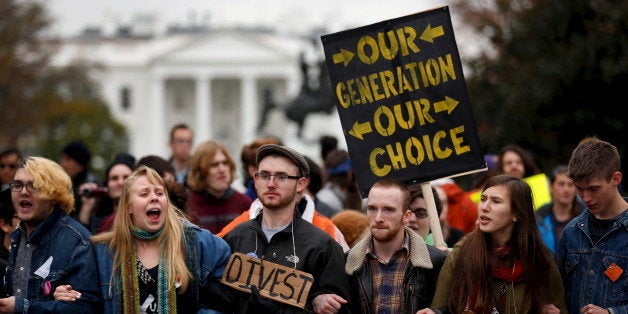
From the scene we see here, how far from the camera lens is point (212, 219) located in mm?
8750

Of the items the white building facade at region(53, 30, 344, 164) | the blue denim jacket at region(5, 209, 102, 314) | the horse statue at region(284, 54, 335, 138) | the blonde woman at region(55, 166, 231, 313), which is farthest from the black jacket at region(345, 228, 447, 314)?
the white building facade at region(53, 30, 344, 164)

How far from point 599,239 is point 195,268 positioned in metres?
2.04

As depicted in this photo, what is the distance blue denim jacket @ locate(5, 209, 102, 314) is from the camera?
600 centimetres

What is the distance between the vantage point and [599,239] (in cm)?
598

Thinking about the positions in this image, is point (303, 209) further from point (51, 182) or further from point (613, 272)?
point (613, 272)

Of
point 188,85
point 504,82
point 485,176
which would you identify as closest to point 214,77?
point 188,85

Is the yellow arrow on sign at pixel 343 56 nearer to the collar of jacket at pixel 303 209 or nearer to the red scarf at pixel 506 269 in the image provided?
the collar of jacket at pixel 303 209

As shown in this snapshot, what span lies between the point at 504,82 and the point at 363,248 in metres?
14.9

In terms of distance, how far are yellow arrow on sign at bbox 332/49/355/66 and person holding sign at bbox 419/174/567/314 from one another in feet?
3.80

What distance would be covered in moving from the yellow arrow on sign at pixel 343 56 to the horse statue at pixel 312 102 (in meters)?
21.0

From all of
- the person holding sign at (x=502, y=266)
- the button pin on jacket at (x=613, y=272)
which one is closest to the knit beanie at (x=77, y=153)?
the person holding sign at (x=502, y=266)

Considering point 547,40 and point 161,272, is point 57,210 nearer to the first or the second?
point 161,272

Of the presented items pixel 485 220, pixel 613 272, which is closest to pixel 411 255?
pixel 485 220

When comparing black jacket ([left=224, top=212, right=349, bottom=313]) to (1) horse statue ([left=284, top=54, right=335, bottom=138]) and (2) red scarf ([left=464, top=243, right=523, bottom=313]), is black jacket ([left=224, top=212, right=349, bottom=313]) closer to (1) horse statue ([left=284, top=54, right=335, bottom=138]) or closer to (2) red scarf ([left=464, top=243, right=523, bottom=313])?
(2) red scarf ([left=464, top=243, right=523, bottom=313])
